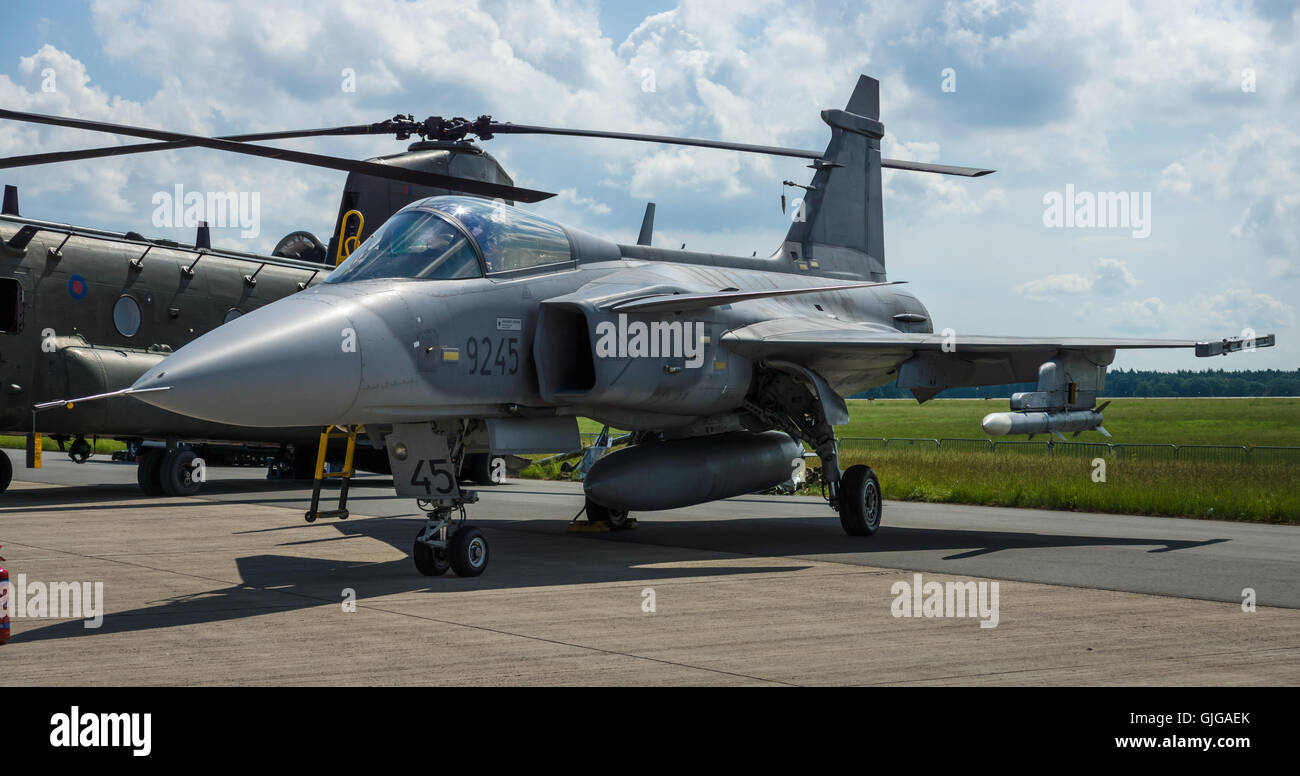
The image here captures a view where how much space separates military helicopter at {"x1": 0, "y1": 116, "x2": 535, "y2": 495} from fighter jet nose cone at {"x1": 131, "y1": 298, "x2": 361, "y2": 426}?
17.7ft

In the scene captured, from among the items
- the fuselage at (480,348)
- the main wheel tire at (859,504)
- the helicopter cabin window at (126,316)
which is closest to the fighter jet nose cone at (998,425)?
the main wheel tire at (859,504)

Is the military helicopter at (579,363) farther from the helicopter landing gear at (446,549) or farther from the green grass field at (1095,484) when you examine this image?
the green grass field at (1095,484)

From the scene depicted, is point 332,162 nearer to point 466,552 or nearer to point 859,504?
point 466,552

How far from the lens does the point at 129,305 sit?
1844cm

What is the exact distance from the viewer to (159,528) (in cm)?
1416

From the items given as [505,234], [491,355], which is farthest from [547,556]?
[505,234]

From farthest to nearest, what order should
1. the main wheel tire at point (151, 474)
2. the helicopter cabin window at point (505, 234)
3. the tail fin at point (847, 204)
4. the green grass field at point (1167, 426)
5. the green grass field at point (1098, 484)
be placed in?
1. the green grass field at point (1167, 426)
2. the main wheel tire at point (151, 474)
3. the green grass field at point (1098, 484)
4. the tail fin at point (847, 204)
5. the helicopter cabin window at point (505, 234)

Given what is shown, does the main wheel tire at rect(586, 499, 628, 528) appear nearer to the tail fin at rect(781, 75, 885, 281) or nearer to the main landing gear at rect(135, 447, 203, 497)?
the tail fin at rect(781, 75, 885, 281)

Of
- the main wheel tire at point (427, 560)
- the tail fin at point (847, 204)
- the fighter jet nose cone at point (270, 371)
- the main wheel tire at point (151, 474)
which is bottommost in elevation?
the main wheel tire at point (427, 560)

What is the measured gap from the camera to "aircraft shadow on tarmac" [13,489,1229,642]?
A: 8469 millimetres

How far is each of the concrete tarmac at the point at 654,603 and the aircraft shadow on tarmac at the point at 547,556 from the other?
0.04 m

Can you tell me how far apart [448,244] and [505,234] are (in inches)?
27.7

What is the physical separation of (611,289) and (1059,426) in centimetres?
544

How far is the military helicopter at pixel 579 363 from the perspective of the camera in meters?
8.80
